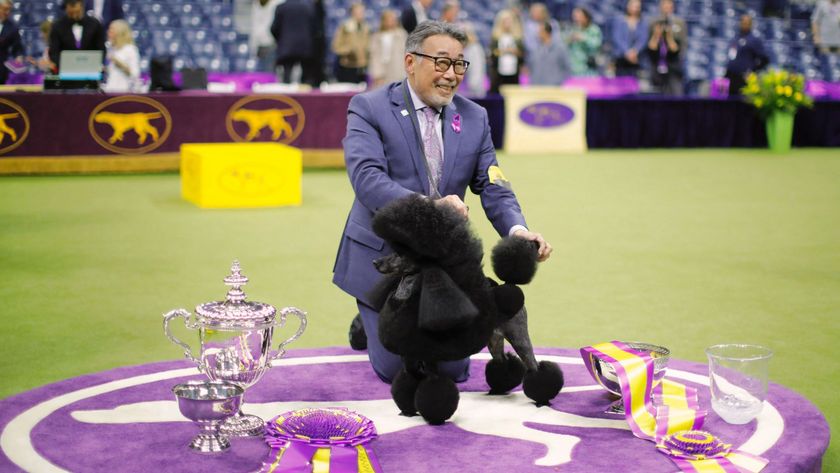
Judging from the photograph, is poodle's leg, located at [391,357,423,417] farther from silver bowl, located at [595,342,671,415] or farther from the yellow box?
the yellow box

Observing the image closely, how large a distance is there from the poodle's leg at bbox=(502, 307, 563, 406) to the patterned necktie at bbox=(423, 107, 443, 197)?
0.57m

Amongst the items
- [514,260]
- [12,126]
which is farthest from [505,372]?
[12,126]

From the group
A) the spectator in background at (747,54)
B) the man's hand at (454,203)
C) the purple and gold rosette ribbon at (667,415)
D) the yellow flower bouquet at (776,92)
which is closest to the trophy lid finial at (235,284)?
the man's hand at (454,203)

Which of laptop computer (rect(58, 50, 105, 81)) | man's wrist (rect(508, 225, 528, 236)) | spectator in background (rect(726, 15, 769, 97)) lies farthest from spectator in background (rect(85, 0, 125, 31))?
man's wrist (rect(508, 225, 528, 236))

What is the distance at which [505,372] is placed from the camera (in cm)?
367

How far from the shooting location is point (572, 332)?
496 cm

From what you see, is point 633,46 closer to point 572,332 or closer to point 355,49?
point 355,49

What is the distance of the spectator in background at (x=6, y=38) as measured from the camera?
1252 centimetres

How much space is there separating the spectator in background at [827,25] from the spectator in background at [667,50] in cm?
383

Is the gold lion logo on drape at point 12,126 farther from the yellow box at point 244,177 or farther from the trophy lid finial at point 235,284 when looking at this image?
the trophy lid finial at point 235,284

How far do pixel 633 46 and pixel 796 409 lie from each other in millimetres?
12176

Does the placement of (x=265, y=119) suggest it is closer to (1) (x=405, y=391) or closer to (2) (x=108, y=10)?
(2) (x=108, y=10)

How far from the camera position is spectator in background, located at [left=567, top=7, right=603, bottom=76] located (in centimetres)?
1514

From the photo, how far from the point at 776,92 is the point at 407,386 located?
11.7 meters
